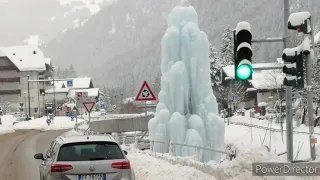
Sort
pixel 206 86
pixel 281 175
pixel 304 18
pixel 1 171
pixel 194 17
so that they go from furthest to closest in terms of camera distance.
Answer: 1. pixel 194 17
2. pixel 206 86
3. pixel 1 171
4. pixel 281 175
5. pixel 304 18

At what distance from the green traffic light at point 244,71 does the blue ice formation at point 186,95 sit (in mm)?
20267

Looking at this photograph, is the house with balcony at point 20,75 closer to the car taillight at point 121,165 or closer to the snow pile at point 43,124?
the snow pile at point 43,124

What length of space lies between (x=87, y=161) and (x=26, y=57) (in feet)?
377

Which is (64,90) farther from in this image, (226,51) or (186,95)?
(186,95)

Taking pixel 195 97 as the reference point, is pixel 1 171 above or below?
below

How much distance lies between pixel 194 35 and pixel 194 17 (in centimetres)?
207

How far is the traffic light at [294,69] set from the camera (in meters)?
9.23

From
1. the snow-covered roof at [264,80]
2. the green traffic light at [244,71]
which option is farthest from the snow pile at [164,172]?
the snow-covered roof at [264,80]

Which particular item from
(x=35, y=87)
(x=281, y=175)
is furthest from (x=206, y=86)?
(x=35, y=87)

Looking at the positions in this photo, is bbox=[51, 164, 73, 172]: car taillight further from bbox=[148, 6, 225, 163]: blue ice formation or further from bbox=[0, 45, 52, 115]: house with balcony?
bbox=[0, 45, 52, 115]: house with balcony

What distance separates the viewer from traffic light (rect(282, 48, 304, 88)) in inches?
363

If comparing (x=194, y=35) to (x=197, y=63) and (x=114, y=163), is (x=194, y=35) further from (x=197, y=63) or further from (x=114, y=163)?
(x=114, y=163)

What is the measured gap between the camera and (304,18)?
9297 mm

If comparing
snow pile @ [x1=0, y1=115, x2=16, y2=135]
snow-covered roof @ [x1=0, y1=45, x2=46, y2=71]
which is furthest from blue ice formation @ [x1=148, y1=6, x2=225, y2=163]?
snow-covered roof @ [x1=0, y1=45, x2=46, y2=71]
